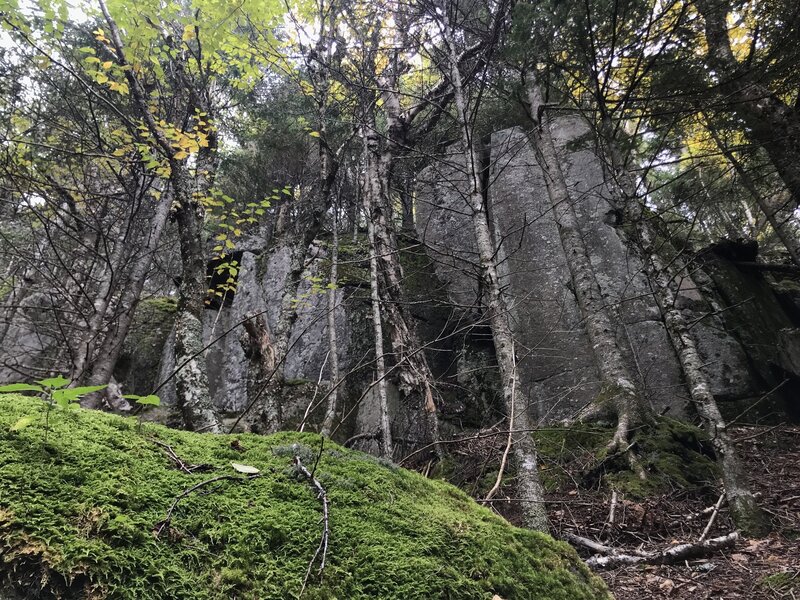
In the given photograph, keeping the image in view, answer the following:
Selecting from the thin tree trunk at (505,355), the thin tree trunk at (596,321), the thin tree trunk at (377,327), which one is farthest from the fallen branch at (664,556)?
the thin tree trunk at (377,327)

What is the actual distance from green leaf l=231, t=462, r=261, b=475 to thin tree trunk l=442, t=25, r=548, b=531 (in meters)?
1.95

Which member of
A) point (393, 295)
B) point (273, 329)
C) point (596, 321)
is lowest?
point (596, 321)

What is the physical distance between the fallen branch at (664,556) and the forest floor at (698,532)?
43 millimetres

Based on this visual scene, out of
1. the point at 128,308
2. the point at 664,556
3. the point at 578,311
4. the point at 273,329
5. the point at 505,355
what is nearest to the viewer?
the point at 664,556

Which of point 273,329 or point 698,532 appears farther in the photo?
point 273,329

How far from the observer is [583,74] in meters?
6.48

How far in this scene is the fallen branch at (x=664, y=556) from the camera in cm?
340

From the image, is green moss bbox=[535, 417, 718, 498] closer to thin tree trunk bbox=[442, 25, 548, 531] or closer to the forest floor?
the forest floor

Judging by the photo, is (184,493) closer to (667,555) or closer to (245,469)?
(245,469)

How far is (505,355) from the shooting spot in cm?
403

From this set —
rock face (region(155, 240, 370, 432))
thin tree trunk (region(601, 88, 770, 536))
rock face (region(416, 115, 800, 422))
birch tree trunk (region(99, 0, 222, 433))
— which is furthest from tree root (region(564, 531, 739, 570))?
rock face (region(155, 240, 370, 432))

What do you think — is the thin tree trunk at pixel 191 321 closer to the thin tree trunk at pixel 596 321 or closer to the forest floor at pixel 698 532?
the forest floor at pixel 698 532

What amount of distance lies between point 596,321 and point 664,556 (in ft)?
11.5

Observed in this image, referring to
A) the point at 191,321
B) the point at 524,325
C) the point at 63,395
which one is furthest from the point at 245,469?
the point at 524,325
